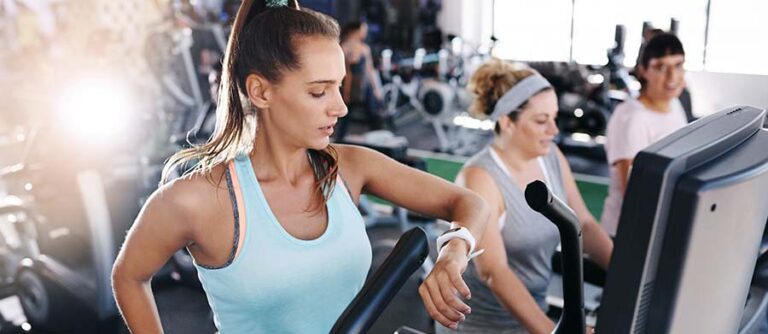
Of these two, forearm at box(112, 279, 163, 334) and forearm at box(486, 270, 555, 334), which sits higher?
forearm at box(112, 279, 163, 334)

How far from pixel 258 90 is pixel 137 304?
36cm

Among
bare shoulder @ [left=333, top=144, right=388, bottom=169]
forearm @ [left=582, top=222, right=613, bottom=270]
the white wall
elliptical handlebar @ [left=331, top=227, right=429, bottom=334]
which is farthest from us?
the white wall

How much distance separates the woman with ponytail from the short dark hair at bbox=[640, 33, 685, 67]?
1458 millimetres

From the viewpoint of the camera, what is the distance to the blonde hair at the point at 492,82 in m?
1.76

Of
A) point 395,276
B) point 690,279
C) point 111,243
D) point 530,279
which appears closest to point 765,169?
point 690,279

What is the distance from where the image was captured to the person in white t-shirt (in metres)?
2.22

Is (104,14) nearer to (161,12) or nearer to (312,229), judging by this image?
(161,12)

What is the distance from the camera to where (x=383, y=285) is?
635 millimetres

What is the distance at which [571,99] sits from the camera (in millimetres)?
6371

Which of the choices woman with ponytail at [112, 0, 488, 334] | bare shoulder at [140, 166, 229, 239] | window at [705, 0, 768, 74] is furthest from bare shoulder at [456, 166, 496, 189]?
window at [705, 0, 768, 74]

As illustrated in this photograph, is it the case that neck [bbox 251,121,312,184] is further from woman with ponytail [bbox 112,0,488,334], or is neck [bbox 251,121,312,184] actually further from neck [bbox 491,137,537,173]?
neck [bbox 491,137,537,173]

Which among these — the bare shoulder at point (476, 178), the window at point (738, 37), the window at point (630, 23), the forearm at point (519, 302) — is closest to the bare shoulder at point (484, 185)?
the bare shoulder at point (476, 178)

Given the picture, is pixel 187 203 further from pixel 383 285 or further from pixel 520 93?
pixel 520 93

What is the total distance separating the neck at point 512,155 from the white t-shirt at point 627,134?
63cm
